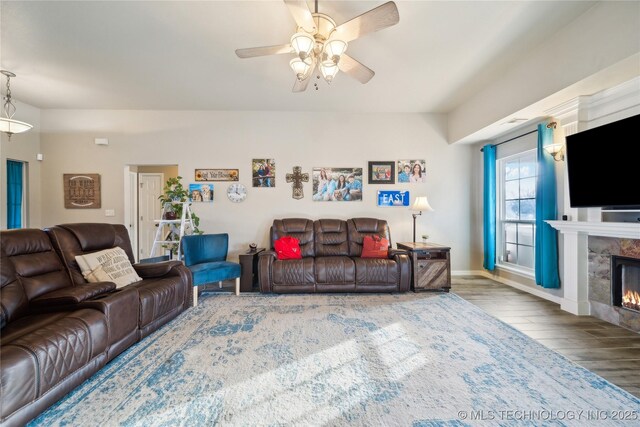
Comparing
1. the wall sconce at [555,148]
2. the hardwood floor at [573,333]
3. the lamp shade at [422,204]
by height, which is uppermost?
the wall sconce at [555,148]

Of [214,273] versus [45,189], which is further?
[45,189]

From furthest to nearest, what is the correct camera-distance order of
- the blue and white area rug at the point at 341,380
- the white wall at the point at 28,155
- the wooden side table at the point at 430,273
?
1. the white wall at the point at 28,155
2. the wooden side table at the point at 430,273
3. the blue and white area rug at the point at 341,380

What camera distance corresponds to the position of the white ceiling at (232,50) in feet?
7.24

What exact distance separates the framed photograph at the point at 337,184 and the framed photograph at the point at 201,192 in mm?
1890

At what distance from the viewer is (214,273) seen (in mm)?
3402

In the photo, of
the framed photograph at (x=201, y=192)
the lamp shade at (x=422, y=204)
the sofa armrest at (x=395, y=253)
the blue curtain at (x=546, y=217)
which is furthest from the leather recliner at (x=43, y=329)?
the blue curtain at (x=546, y=217)

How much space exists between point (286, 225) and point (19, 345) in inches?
122

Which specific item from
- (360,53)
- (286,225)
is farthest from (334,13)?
(286,225)

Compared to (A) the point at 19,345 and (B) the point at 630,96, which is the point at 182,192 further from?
(B) the point at 630,96

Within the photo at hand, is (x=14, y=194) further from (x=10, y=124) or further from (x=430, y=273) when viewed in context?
(x=430, y=273)

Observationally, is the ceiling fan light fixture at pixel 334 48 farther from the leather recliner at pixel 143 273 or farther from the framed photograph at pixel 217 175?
the framed photograph at pixel 217 175

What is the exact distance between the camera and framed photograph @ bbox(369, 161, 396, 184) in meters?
4.61

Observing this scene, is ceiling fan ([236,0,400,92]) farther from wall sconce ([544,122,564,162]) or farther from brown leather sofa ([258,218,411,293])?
wall sconce ([544,122,564,162])

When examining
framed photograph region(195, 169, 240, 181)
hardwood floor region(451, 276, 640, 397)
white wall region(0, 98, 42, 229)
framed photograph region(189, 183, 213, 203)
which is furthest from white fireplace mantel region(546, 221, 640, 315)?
white wall region(0, 98, 42, 229)
